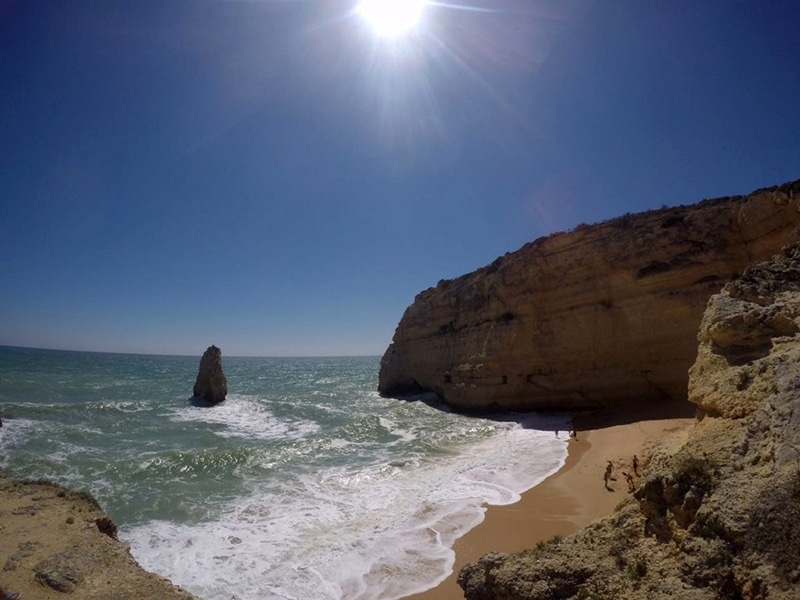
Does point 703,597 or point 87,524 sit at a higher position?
point 703,597

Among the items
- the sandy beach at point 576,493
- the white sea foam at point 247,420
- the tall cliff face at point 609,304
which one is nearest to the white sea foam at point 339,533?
the sandy beach at point 576,493

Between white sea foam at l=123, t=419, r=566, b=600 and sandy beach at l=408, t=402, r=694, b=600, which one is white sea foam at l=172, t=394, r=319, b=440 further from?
sandy beach at l=408, t=402, r=694, b=600

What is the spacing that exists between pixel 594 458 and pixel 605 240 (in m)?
11.1

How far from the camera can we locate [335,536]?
28.9 ft

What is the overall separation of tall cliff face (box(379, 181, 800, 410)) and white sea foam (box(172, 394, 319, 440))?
1008 cm

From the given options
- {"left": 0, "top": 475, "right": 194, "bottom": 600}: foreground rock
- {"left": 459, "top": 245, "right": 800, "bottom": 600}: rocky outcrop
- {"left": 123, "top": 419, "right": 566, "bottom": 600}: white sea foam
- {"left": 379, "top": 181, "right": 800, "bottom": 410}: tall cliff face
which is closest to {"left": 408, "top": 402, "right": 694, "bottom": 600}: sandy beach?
{"left": 123, "top": 419, "right": 566, "bottom": 600}: white sea foam

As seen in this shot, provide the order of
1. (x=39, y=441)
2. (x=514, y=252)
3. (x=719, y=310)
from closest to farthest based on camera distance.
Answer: (x=719, y=310)
(x=39, y=441)
(x=514, y=252)

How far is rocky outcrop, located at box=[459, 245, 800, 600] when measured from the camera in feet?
9.45

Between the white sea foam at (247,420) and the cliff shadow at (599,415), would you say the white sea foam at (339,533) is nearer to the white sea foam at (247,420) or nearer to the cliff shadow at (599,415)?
the cliff shadow at (599,415)

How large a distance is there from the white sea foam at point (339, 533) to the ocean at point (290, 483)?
34 millimetres

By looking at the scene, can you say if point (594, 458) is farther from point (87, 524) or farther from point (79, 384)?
point (79, 384)

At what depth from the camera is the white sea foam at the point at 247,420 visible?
2025cm

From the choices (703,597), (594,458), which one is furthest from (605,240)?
(703,597)

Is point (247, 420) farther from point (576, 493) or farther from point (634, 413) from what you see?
point (634, 413)
